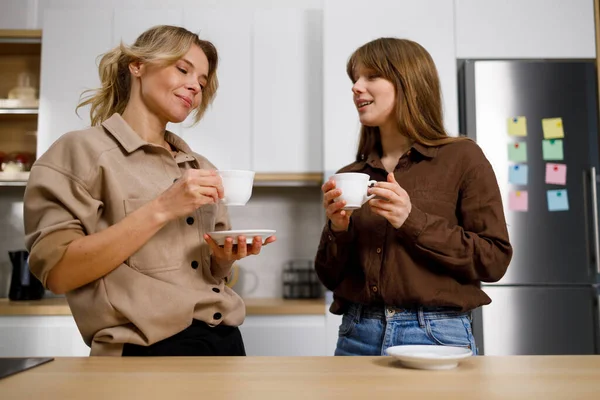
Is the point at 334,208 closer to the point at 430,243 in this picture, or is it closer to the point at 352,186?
the point at 352,186

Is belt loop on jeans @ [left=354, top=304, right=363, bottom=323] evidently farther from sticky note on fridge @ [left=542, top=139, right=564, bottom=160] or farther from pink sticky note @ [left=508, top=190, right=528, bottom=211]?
sticky note on fridge @ [left=542, top=139, right=564, bottom=160]

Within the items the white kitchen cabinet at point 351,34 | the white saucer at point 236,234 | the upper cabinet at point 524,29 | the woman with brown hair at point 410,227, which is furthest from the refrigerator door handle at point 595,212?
the white saucer at point 236,234

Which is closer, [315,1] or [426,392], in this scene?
[426,392]

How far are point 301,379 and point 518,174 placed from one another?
6.41 feet

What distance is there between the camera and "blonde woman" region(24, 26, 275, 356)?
1097 millimetres

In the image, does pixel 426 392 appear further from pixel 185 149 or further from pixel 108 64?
pixel 108 64

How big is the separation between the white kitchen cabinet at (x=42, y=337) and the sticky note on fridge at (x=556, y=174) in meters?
2.18

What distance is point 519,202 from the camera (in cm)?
247

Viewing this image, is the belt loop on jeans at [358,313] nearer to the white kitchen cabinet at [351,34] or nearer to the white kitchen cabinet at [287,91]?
the white kitchen cabinet at [351,34]

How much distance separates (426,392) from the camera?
766 mm

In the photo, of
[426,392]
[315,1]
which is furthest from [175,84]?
[315,1]

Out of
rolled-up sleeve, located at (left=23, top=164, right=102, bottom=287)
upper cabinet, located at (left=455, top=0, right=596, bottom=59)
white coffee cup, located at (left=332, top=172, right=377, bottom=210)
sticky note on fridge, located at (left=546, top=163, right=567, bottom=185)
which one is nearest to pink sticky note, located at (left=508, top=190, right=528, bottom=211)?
sticky note on fridge, located at (left=546, top=163, right=567, bottom=185)

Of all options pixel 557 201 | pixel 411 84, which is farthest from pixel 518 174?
pixel 411 84

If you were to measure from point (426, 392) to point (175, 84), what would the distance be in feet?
3.05
